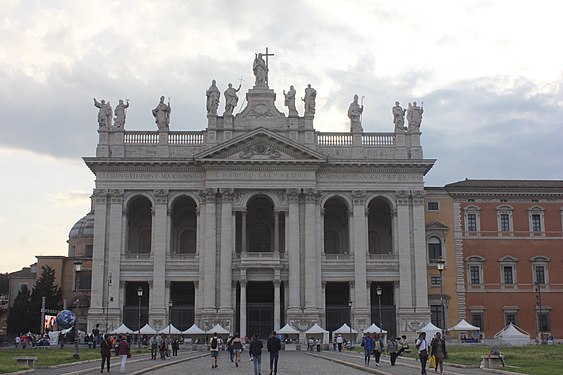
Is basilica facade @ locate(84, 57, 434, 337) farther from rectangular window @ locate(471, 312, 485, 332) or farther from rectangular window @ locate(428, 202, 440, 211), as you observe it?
rectangular window @ locate(471, 312, 485, 332)

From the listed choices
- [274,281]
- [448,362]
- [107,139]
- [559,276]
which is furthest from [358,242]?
[448,362]

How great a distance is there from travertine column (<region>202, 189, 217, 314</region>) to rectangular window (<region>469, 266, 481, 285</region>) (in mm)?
23332

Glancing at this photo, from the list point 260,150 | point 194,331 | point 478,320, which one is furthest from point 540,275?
point 194,331

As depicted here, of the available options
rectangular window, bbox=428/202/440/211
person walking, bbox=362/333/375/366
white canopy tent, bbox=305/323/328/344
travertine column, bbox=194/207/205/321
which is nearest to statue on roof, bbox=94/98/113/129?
travertine column, bbox=194/207/205/321

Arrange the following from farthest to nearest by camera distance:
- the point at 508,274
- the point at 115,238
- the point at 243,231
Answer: the point at 508,274 → the point at 115,238 → the point at 243,231

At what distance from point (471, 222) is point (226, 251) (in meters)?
22.9

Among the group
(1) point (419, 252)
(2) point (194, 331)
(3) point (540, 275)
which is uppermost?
(1) point (419, 252)

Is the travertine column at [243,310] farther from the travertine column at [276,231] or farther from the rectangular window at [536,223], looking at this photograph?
the rectangular window at [536,223]

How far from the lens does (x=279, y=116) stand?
74.4 m

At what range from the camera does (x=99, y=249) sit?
71.8 m

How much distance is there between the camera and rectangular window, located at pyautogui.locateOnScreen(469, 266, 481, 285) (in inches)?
2943

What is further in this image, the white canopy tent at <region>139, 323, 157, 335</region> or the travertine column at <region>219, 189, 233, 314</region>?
the travertine column at <region>219, 189, 233, 314</region>

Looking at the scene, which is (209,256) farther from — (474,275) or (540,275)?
(540,275)

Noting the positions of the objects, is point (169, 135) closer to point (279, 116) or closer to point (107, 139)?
point (107, 139)
